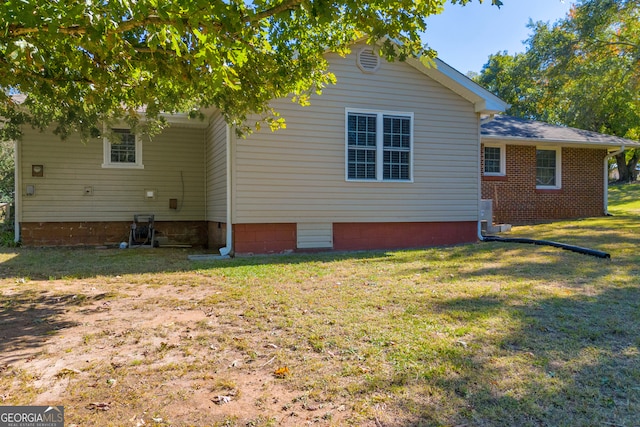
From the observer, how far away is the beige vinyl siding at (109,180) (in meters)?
10.1

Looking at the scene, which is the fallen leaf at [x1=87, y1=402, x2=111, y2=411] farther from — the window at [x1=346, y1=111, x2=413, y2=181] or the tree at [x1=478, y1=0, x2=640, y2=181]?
the tree at [x1=478, y1=0, x2=640, y2=181]

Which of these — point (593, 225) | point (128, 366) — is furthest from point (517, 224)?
point (128, 366)

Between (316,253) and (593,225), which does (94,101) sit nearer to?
(316,253)

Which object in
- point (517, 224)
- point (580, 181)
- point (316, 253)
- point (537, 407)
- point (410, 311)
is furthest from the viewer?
point (580, 181)

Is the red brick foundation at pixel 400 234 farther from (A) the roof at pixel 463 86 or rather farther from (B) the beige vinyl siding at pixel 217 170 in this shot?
(A) the roof at pixel 463 86

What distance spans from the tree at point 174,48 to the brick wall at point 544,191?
9237 millimetres

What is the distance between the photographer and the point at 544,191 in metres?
14.0

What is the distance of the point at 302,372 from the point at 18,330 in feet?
9.25

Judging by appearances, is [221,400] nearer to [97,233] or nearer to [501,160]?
[97,233]

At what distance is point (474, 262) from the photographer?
23.0ft

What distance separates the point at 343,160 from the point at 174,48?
5913 mm

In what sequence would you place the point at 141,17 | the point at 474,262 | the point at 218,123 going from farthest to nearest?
the point at 218,123
the point at 474,262
the point at 141,17

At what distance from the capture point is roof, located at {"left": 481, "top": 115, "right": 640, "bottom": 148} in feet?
43.1

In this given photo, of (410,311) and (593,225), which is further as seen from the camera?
(593,225)
